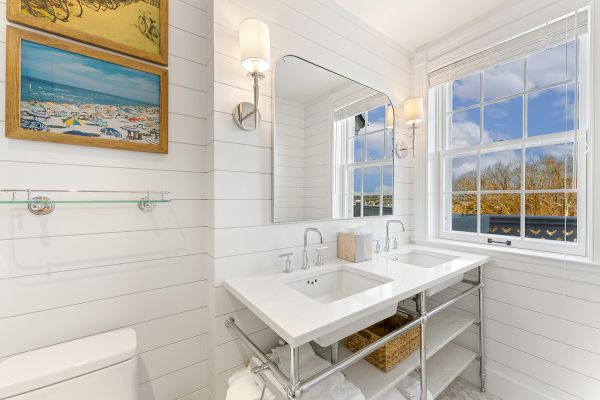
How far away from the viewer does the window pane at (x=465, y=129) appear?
1.98 m

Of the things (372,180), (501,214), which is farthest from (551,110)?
(372,180)

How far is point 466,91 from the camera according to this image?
2.04 m

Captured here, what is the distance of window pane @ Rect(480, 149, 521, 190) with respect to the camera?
1784 mm

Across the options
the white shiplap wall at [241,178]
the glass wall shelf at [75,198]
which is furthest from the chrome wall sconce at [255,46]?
the glass wall shelf at [75,198]

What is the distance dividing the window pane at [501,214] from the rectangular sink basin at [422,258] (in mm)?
438

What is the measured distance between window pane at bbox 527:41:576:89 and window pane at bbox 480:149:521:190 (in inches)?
18.0

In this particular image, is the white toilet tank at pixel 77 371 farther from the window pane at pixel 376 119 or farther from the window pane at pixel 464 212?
the window pane at pixel 464 212

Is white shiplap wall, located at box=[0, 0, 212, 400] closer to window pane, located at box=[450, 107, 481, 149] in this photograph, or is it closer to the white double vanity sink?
the white double vanity sink

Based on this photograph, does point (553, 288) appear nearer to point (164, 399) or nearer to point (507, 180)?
point (507, 180)

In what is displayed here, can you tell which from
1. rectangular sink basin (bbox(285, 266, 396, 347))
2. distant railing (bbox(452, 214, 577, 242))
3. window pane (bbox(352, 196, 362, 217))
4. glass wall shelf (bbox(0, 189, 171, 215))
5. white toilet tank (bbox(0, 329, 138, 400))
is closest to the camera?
white toilet tank (bbox(0, 329, 138, 400))

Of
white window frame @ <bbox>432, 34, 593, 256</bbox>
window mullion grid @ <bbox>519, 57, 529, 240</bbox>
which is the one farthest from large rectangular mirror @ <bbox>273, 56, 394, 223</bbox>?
window mullion grid @ <bbox>519, 57, 529, 240</bbox>

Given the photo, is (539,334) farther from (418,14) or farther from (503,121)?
(418,14)

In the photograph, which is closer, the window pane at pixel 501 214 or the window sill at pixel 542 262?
the window sill at pixel 542 262

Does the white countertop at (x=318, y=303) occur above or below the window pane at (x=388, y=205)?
below
